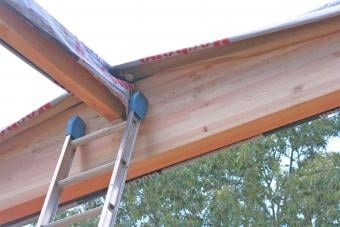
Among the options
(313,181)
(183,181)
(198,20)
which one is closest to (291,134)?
(313,181)

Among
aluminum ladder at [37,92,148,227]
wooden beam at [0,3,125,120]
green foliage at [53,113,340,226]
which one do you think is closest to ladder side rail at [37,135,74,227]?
aluminum ladder at [37,92,148,227]

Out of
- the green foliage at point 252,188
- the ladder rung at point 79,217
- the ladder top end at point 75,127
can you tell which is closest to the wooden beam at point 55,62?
the ladder top end at point 75,127

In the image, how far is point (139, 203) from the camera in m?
5.70

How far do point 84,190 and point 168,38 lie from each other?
2.67 feet

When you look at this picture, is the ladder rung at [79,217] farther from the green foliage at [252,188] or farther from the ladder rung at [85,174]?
the green foliage at [252,188]

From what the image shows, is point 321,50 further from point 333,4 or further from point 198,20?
point 198,20

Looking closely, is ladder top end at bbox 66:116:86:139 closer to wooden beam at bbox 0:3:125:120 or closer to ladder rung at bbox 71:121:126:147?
ladder rung at bbox 71:121:126:147

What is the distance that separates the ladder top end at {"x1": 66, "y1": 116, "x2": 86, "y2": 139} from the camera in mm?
2020

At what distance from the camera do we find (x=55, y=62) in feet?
5.70

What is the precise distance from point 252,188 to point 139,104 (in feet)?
11.9

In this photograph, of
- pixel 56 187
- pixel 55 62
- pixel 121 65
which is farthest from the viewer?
pixel 121 65

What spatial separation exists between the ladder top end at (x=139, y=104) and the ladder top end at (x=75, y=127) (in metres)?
0.25

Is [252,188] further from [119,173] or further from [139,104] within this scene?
[119,173]

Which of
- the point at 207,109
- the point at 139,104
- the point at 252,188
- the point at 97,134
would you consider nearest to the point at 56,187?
the point at 97,134
